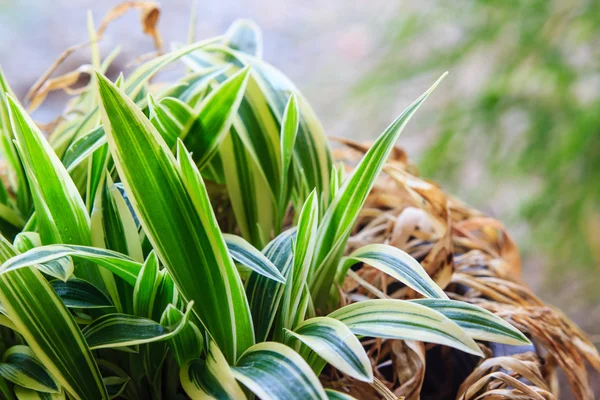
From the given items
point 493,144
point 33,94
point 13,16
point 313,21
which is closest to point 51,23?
point 13,16

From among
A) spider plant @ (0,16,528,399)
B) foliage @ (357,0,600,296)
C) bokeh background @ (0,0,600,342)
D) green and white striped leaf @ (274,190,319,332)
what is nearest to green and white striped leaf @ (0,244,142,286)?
spider plant @ (0,16,528,399)

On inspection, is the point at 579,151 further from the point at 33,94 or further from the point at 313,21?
the point at 313,21

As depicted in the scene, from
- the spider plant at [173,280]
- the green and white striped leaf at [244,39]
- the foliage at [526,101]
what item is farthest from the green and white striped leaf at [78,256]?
the foliage at [526,101]

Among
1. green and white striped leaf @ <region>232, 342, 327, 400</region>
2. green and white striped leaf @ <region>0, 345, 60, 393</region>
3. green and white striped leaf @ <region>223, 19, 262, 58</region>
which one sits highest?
green and white striped leaf @ <region>223, 19, 262, 58</region>

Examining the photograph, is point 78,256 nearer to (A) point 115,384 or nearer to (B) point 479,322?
(A) point 115,384

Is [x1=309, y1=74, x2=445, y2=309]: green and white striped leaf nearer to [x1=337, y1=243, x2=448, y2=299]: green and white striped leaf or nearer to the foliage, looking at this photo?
[x1=337, y1=243, x2=448, y2=299]: green and white striped leaf

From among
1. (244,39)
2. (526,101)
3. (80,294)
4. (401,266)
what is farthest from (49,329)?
(526,101)

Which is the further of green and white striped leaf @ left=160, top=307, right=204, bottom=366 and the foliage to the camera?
the foliage
